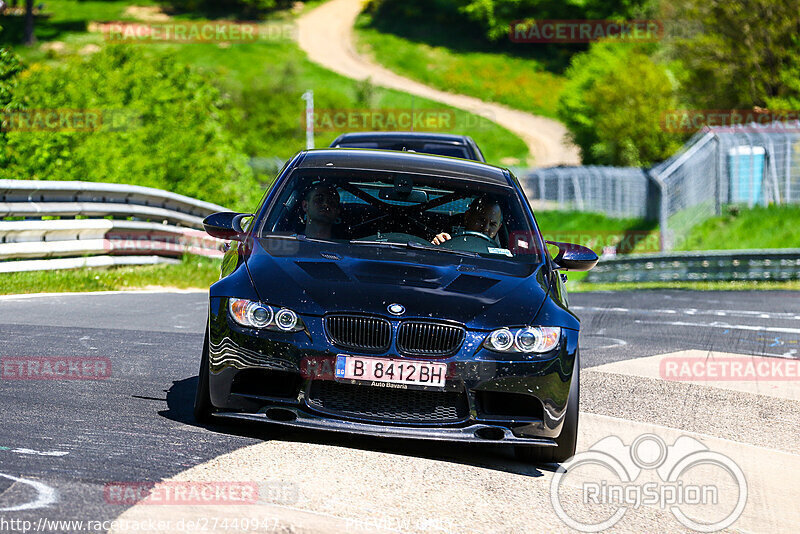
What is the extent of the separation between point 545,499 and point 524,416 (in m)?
0.66

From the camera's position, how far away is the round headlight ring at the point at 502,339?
Result: 570 cm

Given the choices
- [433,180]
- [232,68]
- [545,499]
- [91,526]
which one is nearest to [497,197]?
[433,180]

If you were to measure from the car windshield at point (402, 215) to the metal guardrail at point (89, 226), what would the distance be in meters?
7.47

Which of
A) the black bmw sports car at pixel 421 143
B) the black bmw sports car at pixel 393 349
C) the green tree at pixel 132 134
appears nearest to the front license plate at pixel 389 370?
the black bmw sports car at pixel 393 349

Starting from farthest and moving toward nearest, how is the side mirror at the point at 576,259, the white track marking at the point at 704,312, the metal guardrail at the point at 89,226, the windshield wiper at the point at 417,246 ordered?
the white track marking at the point at 704,312, the metal guardrail at the point at 89,226, the side mirror at the point at 576,259, the windshield wiper at the point at 417,246

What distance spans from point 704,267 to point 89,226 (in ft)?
43.8

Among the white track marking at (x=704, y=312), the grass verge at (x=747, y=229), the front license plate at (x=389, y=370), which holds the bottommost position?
the grass verge at (x=747, y=229)

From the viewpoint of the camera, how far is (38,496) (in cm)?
446

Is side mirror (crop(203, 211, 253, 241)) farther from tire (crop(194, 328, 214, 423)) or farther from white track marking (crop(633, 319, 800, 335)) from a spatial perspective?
white track marking (crop(633, 319, 800, 335))

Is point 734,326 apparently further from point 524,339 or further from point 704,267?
point 704,267

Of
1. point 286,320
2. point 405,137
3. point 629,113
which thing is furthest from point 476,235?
point 629,113

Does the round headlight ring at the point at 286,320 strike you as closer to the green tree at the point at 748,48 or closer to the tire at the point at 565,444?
the tire at the point at 565,444

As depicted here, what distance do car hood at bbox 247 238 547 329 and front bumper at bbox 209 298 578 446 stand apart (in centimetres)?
16

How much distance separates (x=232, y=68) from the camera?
8662 cm
